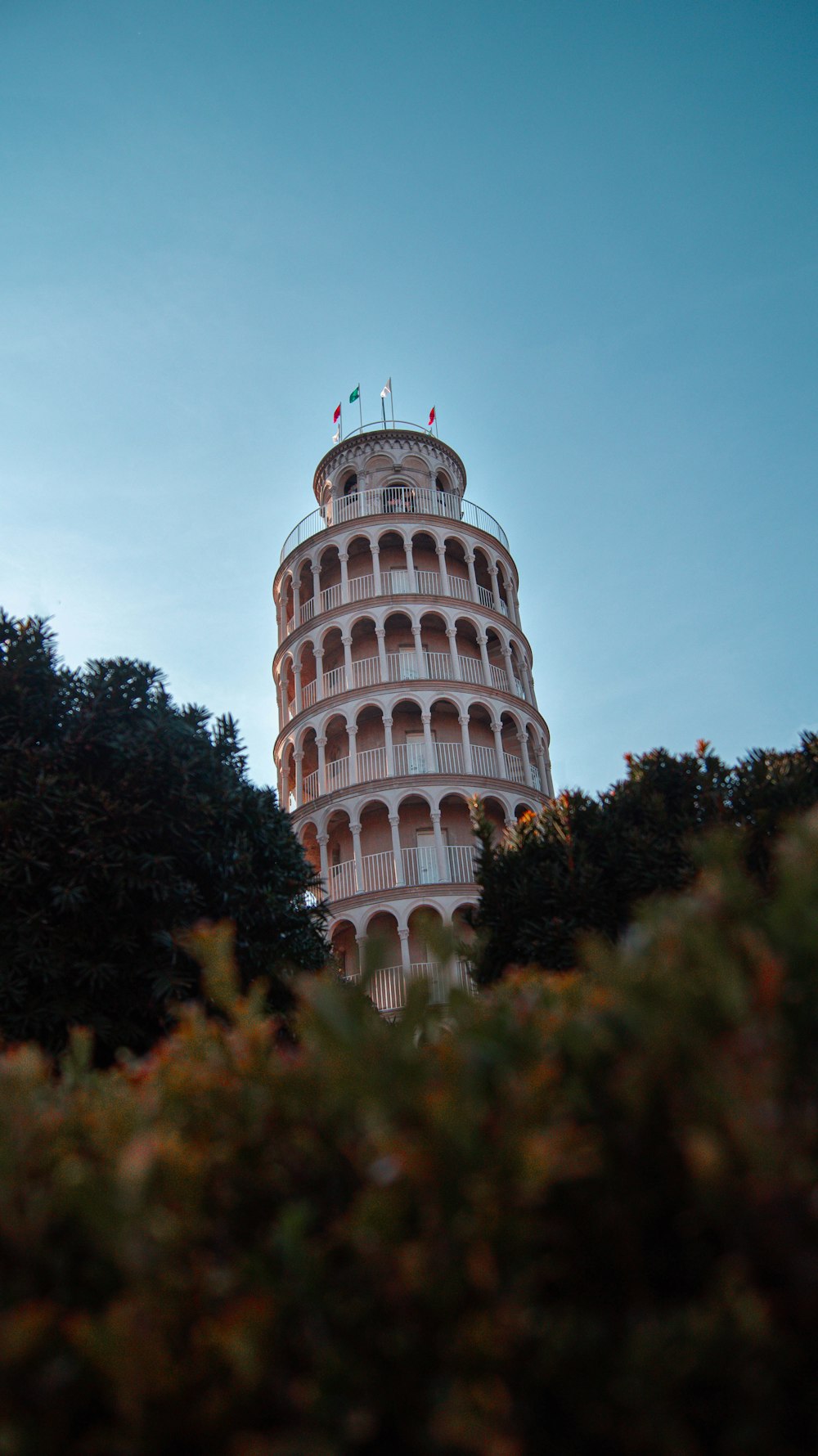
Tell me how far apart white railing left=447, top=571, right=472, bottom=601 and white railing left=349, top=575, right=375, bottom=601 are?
2914 mm

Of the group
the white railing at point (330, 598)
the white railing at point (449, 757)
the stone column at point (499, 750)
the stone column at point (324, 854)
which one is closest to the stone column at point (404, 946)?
the stone column at point (324, 854)

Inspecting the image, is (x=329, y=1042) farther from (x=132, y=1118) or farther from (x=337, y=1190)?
(x=132, y=1118)

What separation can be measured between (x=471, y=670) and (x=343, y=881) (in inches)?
352

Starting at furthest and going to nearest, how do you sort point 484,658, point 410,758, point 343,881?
point 484,658, point 410,758, point 343,881

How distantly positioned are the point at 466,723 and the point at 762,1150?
93.7 ft

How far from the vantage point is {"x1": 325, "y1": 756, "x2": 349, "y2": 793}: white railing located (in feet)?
97.5

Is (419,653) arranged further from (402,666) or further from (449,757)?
(449,757)

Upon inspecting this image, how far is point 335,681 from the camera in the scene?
31.8 metres

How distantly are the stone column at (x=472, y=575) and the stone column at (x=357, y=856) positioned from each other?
10.2 metres

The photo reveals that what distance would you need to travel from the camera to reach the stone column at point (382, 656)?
30516 millimetres

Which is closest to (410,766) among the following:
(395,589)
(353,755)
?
(353,755)

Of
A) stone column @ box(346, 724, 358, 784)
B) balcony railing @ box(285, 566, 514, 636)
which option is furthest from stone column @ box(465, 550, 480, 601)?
stone column @ box(346, 724, 358, 784)

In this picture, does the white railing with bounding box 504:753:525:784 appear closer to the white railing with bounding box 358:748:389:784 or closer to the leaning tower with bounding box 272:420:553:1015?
the leaning tower with bounding box 272:420:553:1015

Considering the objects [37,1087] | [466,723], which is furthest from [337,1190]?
[466,723]
